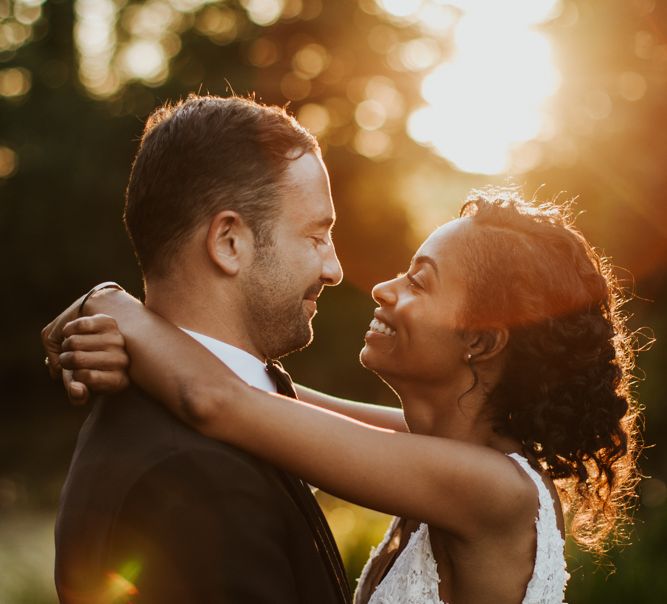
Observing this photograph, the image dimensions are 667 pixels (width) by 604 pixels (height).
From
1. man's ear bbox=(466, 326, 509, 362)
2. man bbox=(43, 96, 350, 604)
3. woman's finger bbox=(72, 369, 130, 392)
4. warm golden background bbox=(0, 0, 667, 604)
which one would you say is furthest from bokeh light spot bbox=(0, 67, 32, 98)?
woman's finger bbox=(72, 369, 130, 392)

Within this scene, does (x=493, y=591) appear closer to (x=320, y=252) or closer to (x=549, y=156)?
(x=320, y=252)

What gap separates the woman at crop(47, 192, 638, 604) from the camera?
8.97 feet

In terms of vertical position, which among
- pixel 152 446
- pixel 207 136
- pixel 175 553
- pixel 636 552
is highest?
pixel 207 136

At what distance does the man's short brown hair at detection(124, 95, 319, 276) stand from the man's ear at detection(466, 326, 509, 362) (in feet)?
3.06

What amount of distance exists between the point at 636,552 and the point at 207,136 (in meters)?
5.21

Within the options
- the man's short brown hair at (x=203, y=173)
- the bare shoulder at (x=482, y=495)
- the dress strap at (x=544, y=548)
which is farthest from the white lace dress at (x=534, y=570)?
the man's short brown hair at (x=203, y=173)

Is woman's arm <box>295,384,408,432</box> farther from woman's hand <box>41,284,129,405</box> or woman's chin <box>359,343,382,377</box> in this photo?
woman's hand <box>41,284,129,405</box>

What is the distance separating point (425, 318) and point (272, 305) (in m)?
0.67

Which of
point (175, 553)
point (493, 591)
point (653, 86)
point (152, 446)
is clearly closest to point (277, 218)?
point (152, 446)

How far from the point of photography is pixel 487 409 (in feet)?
10.7

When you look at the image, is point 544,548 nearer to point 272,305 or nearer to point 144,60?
point 272,305

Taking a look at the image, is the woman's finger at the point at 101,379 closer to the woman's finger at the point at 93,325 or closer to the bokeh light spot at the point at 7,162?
the woman's finger at the point at 93,325

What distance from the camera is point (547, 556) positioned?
3.05 meters

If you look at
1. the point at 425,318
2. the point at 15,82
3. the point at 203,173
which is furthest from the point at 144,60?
the point at 203,173
